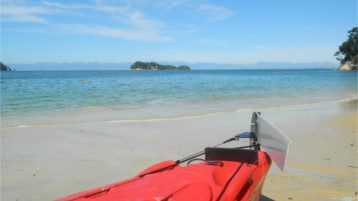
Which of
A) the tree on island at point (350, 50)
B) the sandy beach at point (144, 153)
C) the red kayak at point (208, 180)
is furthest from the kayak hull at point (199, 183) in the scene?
the tree on island at point (350, 50)

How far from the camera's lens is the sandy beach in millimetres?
3883

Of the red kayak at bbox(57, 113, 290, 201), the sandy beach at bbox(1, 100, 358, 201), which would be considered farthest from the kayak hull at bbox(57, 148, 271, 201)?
the sandy beach at bbox(1, 100, 358, 201)

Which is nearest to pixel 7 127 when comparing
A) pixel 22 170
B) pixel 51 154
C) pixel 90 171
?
pixel 51 154

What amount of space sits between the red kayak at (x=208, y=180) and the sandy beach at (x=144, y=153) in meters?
0.85

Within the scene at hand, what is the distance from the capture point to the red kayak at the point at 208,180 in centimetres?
225

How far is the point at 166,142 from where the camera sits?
627 cm

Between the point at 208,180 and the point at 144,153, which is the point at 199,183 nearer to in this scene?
the point at 208,180

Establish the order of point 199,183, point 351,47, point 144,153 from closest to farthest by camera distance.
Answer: point 199,183
point 144,153
point 351,47

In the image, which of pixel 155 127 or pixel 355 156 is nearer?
pixel 355 156

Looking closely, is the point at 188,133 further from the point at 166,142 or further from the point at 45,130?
the point at 45,130

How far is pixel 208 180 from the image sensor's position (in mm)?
2504

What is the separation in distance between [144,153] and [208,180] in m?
3.17

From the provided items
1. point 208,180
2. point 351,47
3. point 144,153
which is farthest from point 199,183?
point 351,47

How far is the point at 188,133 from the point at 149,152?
1743 millimetres
